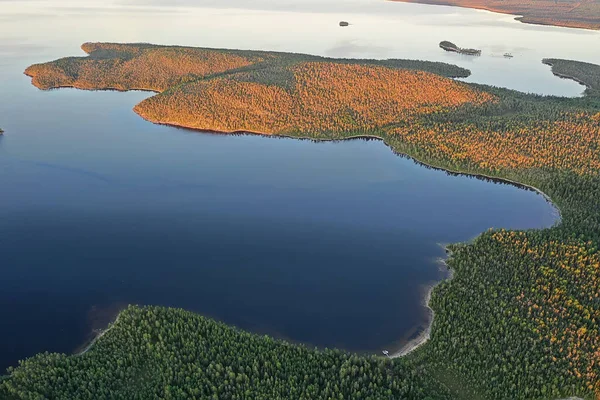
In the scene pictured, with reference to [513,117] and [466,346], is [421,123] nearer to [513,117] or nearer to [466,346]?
[513,117]

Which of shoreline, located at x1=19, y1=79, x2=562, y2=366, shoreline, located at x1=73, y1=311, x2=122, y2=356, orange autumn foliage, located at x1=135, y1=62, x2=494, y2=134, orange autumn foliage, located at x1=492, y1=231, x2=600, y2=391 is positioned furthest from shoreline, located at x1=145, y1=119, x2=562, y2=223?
shoreline, located at x1=73, y1=311, x2=122, y2=356

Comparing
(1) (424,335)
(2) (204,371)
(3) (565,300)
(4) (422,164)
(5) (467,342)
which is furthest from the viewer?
(4) (422,164)

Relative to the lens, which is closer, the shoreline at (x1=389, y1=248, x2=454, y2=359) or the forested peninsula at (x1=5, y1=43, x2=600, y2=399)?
the forested peninsula at (x1=5, y1=43, x2=600, y2=399)

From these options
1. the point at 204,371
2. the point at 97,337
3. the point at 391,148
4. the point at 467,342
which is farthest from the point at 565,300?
the point at 391,148

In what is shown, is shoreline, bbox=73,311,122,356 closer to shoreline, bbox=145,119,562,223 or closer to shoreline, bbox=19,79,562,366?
shoreline, bbox=19,79,562,366

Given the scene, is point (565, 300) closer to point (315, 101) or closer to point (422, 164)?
point (422, 164)

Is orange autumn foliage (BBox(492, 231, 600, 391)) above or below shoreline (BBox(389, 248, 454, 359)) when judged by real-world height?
above

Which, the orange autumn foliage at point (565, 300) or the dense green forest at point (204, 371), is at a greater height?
the orange autumn foliage at point (565, 300)

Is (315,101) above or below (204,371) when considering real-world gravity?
above

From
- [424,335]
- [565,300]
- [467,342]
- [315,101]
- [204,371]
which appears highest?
[315,101]

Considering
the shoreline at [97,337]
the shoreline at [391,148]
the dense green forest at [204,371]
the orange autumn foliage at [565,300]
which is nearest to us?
the dense green forest at [204,371]

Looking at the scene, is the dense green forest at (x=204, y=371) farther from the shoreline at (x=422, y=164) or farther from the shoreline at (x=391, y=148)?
the shoreline at (x=391, y=148)

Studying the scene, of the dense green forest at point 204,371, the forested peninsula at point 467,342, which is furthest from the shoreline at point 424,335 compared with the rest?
the dense green forest at point 204,371
